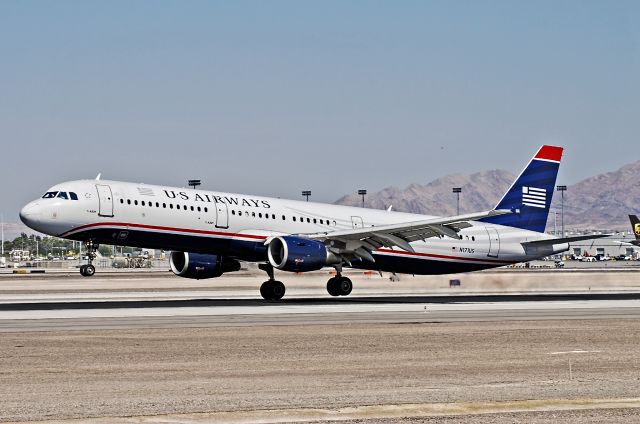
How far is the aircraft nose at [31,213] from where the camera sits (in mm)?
47688

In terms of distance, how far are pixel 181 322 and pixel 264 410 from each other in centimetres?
1884

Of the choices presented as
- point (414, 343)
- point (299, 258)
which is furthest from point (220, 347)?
point (299, 258)

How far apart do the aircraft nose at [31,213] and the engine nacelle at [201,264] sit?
7792 millimetres

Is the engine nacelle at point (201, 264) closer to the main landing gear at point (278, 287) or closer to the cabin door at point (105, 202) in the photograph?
the main landing gear at point (278, 287)

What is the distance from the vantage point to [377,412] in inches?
632

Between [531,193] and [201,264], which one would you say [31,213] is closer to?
[201,264]

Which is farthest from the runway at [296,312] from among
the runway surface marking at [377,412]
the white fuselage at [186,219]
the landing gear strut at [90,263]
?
the runway surface marking at [377,412]

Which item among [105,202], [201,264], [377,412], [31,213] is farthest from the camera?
[201,264]

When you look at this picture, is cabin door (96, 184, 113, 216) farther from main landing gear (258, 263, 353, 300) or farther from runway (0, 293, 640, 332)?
main landing gear (258, 263, 353, 300)

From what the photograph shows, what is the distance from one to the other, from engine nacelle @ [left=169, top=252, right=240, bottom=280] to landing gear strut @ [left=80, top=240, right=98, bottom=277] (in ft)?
16.6

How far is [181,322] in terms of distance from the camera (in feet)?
114

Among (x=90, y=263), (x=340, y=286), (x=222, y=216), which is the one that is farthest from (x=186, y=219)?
(x=340, y=286)

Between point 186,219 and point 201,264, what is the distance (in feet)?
13.7

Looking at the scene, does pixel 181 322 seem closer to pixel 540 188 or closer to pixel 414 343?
pixel 414 343
